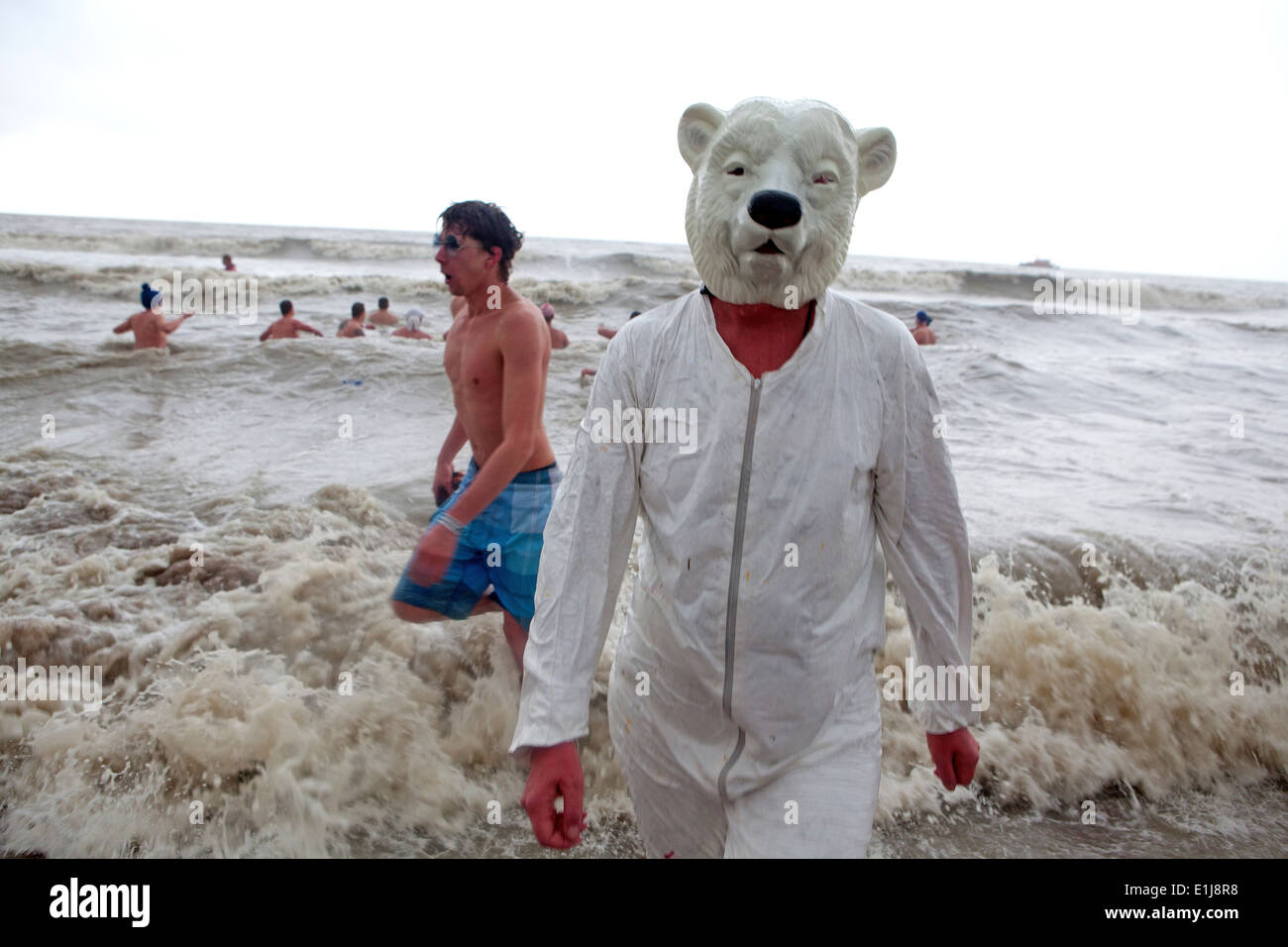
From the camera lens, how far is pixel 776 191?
1.44 metres

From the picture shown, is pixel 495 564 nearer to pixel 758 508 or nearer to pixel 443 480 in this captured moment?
pixel 443 480

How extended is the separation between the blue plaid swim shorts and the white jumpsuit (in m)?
1.42

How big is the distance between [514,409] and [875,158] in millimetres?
1657

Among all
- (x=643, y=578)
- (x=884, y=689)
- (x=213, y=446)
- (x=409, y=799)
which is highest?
(x=643, y=578)

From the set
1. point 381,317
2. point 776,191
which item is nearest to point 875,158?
point 776,191

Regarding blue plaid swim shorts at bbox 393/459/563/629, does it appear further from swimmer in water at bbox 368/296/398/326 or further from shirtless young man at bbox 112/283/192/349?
swimmer in water at bbox 368/296/398/326

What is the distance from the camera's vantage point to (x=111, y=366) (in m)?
9.31

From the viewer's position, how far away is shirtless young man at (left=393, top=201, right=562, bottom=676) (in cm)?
289

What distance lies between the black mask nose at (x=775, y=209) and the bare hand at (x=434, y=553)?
1.78 metres

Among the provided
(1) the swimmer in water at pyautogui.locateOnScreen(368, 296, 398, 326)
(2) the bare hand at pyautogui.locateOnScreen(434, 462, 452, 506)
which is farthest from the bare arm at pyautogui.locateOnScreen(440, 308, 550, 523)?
(1) the swimmer in water at pyautogui.locateOnScreen(368, 296, 398, 326)

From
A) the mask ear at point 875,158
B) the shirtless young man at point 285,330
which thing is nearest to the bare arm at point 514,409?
the mask ear at point 875,158

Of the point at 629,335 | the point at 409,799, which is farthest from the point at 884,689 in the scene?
the point at 629,335

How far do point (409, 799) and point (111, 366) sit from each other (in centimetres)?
831
